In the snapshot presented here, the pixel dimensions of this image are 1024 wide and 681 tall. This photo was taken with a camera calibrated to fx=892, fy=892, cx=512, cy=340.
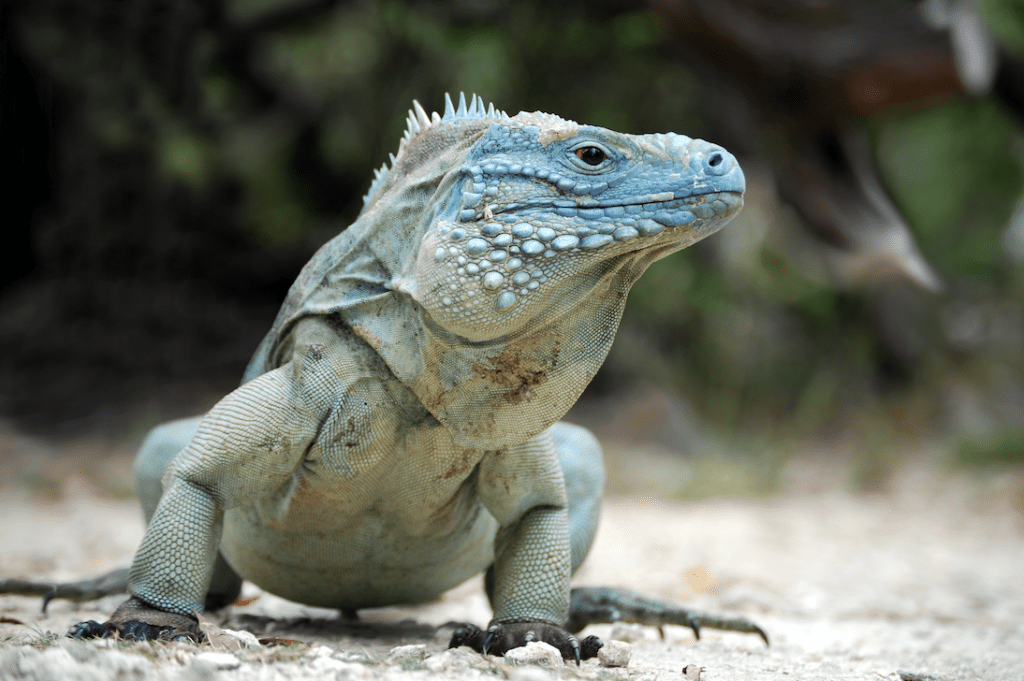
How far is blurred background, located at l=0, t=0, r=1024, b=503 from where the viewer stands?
10023 mm

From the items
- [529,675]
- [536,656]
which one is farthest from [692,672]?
[529,675]

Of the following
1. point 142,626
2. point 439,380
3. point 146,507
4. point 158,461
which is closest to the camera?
point 142,626

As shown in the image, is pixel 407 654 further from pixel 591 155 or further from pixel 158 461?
pixel 591 155

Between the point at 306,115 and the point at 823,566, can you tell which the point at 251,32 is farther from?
the point at 823,566

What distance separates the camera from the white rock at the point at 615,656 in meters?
3.40

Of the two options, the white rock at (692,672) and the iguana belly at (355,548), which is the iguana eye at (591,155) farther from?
the white rock at (692,672)

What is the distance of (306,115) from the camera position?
480 inches

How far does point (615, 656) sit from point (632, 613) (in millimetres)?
946

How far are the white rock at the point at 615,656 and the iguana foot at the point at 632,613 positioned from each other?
0.83 meters

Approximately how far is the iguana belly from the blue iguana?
12 mm

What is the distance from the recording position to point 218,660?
272 cm

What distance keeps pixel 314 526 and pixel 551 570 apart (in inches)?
40.0

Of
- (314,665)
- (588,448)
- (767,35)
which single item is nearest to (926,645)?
(588,448)

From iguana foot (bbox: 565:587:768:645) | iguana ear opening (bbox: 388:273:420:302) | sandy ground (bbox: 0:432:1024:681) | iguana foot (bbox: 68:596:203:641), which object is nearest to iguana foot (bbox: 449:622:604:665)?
sandy ground (bbox: 0:432:1024:681)
